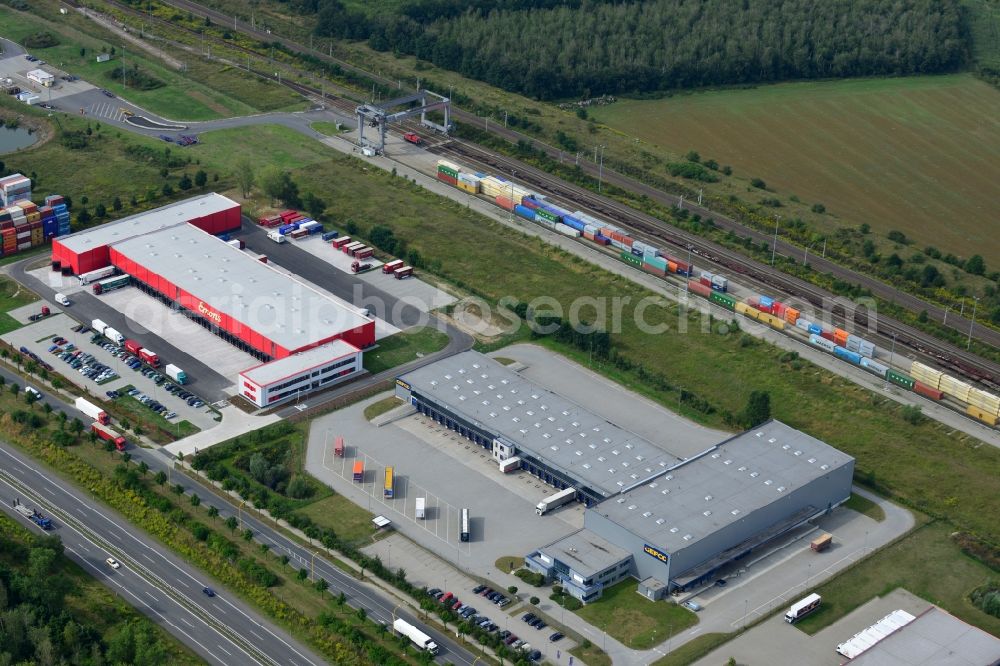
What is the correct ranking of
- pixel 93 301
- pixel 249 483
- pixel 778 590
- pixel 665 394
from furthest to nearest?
pixel 93 301, pixel 665 394, pixel 249 483, pixel 778 590

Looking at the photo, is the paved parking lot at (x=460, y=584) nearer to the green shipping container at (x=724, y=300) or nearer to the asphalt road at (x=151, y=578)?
the asphalt road at (x=151, y=578)

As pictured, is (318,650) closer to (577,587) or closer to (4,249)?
(577,587)

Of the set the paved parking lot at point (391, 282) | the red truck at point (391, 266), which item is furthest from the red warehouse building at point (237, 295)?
the red truck at point (391, 266)

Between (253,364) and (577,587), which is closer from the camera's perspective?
(577,587)

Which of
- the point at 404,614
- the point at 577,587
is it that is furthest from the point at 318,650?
the point at 577,587

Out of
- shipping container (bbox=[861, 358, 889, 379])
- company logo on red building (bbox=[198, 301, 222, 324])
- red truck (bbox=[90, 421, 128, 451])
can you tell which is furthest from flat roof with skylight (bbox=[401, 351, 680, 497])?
shipping container (bbox=[861, 358, 889, 379])

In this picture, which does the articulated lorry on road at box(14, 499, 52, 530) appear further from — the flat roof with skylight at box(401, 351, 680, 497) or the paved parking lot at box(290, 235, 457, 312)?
the paved parking lot at box(290, 235, 457, 312)

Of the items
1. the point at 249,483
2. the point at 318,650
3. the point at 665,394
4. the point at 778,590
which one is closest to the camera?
the point at 318,650
